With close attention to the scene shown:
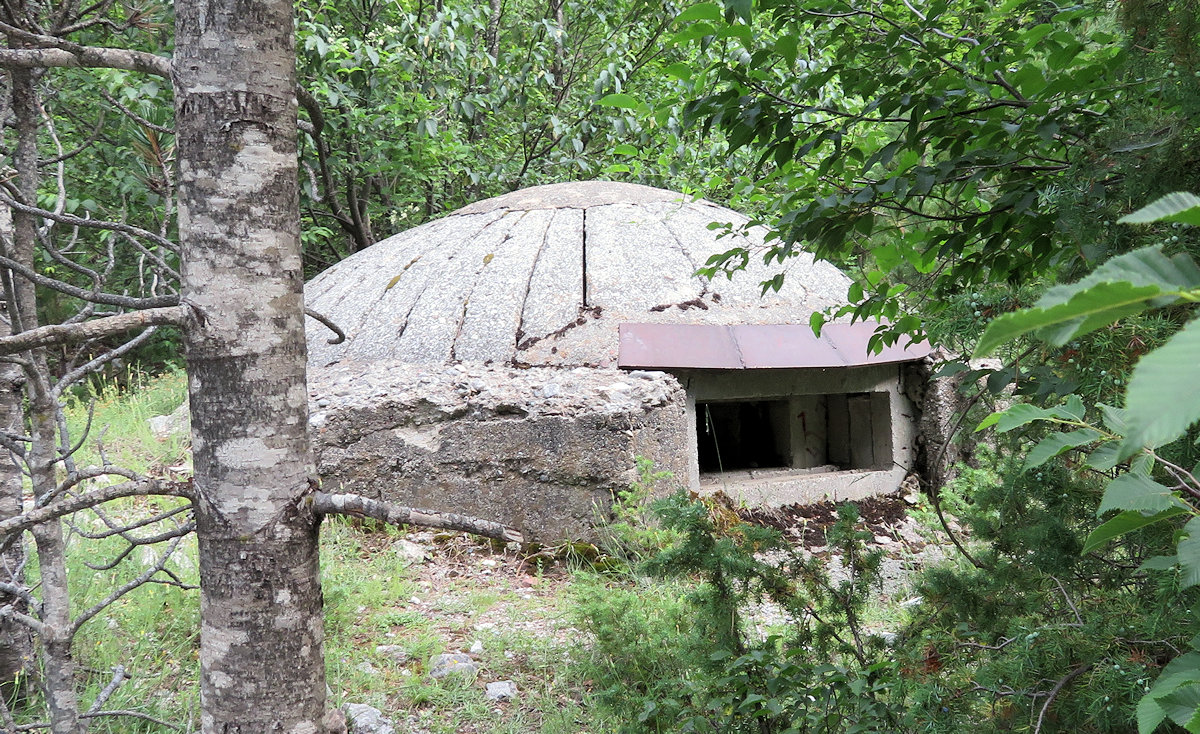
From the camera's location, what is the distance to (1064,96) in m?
1.84

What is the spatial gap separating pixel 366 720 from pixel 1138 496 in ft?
9.12

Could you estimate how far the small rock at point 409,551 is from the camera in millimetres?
→ 4742

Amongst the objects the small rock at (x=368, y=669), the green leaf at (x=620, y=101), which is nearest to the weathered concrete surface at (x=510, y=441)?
the small rock at (x=368, y=669)

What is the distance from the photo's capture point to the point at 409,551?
4824 millimetres

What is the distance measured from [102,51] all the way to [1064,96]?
214cm

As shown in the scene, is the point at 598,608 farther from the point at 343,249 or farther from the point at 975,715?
the point at 343,249

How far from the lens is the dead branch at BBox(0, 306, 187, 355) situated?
1330 mm

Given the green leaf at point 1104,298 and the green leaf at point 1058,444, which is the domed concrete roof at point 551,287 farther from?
the green leaf at point 1104,298

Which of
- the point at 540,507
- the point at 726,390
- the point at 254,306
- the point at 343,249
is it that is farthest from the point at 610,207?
the point at 343,249

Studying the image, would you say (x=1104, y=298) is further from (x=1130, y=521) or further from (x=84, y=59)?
(x=84, y=59)

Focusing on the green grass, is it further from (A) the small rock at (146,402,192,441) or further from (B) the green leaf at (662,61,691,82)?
(B) the green leaf at (662,61,691,82)

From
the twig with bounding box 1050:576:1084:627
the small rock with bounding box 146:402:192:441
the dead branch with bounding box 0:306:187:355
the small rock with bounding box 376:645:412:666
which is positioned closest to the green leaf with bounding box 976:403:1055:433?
the twig with bounding box 1050:576:1084:627

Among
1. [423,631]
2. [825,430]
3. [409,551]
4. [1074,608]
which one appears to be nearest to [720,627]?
[1074,608]

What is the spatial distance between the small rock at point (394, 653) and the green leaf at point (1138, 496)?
323cm
